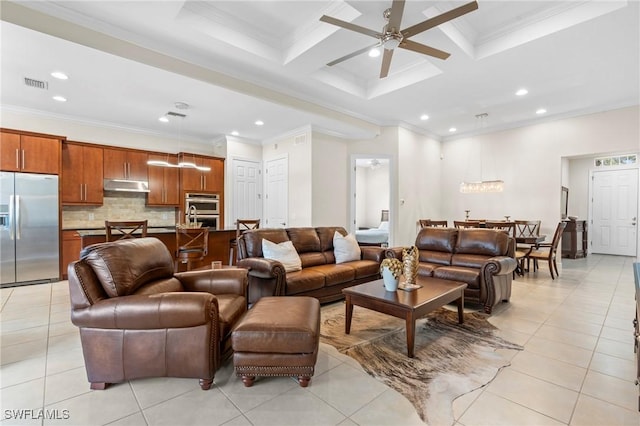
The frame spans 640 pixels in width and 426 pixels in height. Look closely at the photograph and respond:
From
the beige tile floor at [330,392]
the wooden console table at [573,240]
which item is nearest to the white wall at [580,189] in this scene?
the wooden console table at [573,240]

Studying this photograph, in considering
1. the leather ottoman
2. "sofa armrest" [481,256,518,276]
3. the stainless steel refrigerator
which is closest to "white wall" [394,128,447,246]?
"sofa armrest" [481,256,518,276]

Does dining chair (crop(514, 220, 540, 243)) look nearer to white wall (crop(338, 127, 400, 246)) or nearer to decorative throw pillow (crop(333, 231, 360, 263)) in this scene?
white wall (crop(338, 127, 400, 246))

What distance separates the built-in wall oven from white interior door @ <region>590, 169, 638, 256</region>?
380 inches

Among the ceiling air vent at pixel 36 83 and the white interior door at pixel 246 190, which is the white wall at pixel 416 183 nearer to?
the white interior door at pixel 246 190

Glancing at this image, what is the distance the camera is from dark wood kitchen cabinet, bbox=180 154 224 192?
6570 millimetres

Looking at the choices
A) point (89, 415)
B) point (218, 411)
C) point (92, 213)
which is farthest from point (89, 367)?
point (92, 213)

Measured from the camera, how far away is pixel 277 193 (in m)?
6.90

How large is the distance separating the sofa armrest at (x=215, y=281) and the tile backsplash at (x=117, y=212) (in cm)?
441

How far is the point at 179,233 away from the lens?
4520mm

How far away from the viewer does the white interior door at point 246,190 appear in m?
6.91

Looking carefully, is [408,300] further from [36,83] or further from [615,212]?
[615,212]

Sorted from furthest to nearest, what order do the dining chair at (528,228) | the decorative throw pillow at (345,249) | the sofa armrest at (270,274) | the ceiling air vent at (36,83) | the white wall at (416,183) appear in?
1. the white wall at (416,183)
2. the dining chair at (528,228)
3. the decorative throw pillow at (345,249)
4. the ceiling air vent at (36,83)
5. the sofa armrest at (270,274)

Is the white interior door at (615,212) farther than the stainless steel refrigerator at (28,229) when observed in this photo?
Yes

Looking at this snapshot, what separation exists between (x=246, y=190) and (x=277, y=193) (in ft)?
2.53
